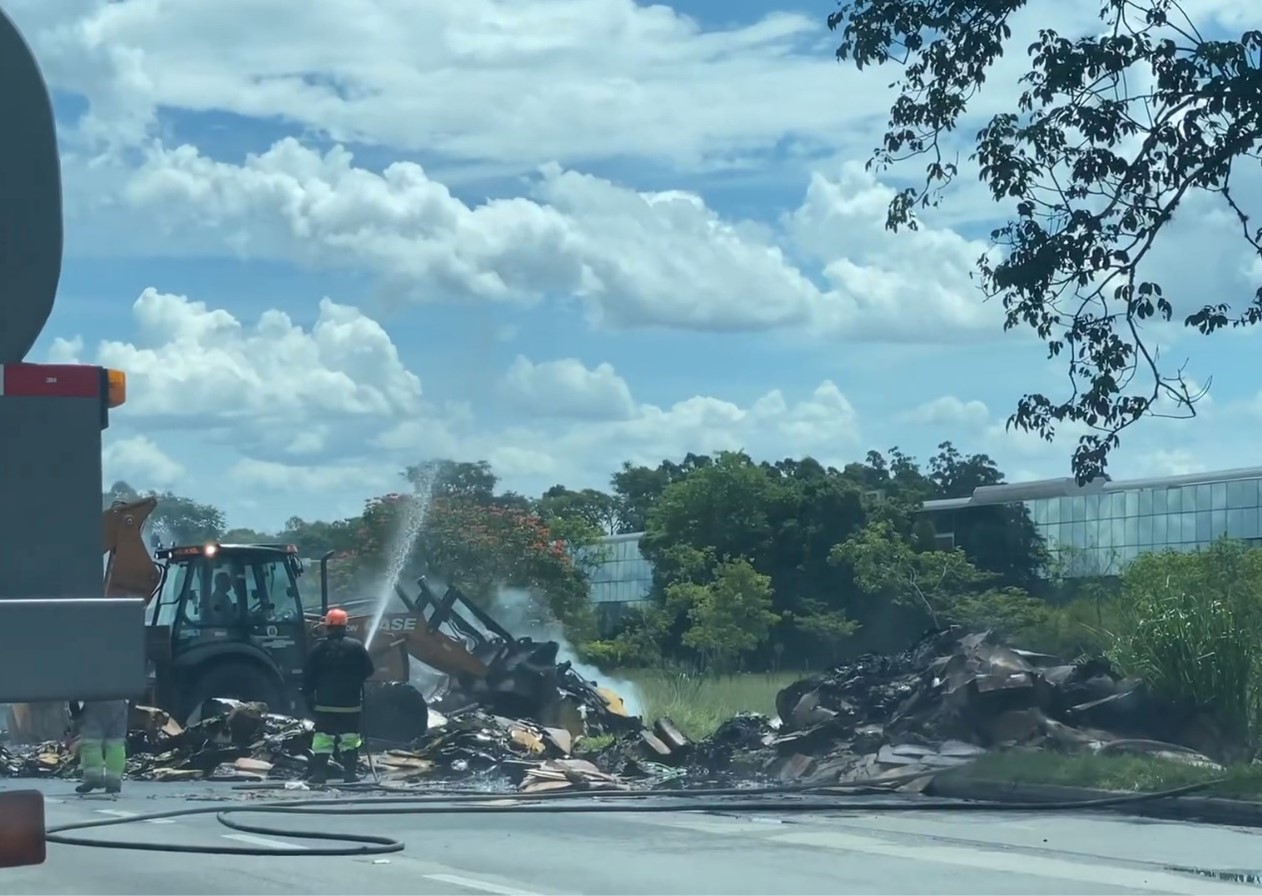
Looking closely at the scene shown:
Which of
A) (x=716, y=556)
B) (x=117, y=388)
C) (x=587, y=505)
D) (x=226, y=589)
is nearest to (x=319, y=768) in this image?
(x=226, y=589)

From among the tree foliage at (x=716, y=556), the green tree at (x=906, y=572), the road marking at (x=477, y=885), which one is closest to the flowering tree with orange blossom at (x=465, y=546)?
the tree foliage at (x=716, y=556)

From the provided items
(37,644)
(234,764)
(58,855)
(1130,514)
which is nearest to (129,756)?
(234,764)

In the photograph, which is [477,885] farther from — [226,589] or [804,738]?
[226,589]

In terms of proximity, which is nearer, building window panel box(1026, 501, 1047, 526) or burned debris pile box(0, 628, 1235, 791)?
burned debris pile box(0, 628, 1235, 791)

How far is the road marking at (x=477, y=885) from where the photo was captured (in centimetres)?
950

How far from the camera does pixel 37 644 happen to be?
3.90 metres

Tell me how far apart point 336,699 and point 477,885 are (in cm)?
739

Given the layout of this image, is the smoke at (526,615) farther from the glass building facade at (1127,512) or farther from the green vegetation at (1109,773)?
the green vegetation at (1109,773)

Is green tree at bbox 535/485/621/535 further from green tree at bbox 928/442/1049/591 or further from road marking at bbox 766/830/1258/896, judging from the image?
road marking at bbox 766/830/1258/896

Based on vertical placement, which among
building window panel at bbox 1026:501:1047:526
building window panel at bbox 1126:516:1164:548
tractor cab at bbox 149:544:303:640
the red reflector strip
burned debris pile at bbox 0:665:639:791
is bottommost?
burned debris pile at bbox 0:665:639:791

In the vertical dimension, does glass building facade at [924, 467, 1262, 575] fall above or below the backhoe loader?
above

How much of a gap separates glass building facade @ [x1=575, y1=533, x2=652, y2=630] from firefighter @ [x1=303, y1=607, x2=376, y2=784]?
48.3m

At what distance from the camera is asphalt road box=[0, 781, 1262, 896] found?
9797 mm

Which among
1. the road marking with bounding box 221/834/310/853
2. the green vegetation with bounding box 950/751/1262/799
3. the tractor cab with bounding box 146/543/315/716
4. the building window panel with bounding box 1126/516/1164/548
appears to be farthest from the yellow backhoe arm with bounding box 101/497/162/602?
the building window panel with bounding box 1126/516/1164/548
